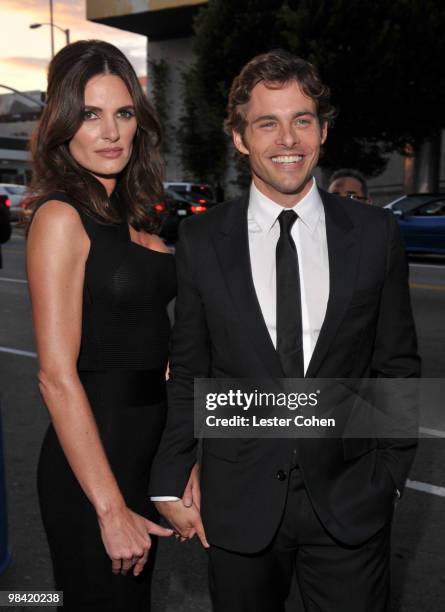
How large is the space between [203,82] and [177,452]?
22372 mm

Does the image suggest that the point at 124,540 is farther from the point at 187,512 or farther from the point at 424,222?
the point at 424,222

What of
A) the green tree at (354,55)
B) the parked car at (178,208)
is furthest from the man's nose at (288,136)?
the green tree at (354,55)

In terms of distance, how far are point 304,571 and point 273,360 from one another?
59 centimetres

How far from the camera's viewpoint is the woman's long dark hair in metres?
2.13

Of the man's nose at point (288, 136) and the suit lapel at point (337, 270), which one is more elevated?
the man's nose at point (288, 136)

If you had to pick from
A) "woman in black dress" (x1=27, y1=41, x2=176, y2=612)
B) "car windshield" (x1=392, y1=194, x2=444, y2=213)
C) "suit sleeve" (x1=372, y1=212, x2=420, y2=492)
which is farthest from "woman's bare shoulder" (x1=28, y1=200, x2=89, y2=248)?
"car windshield" (x1=392, y1=194, x2=444, y2=213)

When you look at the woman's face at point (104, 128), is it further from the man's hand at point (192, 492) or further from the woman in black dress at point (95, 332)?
the man's hand at point (192, 492)

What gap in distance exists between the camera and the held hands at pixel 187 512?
2.14 metres

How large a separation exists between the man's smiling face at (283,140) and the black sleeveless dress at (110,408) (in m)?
0.44

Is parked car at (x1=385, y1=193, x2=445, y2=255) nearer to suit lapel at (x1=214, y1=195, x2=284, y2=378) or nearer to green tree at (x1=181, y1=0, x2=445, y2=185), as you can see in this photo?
green tree at (x1=181, y1=0, x2=445, y2=185)

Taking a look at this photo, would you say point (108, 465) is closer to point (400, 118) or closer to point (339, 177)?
point (339, 177)

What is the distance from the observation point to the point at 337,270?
2.08 metres

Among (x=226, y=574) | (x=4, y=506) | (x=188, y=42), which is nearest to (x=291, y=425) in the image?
(x=226, y=574)

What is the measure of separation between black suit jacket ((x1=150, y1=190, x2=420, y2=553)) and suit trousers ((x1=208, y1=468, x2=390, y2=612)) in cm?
4
